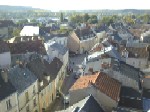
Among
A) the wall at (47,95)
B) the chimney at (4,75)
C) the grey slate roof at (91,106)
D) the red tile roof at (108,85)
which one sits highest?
the chimney at (4,75)

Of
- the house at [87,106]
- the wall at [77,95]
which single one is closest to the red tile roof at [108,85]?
the wall at [77,95]

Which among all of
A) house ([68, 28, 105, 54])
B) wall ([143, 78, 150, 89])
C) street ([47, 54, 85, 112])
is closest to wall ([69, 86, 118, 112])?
wall ([143, 78, 150, 89])

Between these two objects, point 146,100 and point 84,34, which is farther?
point 84,34

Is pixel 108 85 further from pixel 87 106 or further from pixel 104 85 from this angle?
pixel 87 106

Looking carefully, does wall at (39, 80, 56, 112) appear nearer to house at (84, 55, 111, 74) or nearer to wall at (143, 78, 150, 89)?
house at (84, 55, 111, 74)

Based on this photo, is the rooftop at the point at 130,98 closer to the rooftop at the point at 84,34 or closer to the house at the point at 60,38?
the house at the point at 60,38

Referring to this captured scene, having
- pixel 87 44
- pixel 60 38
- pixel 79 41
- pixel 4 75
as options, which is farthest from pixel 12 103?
pixel 87 44
